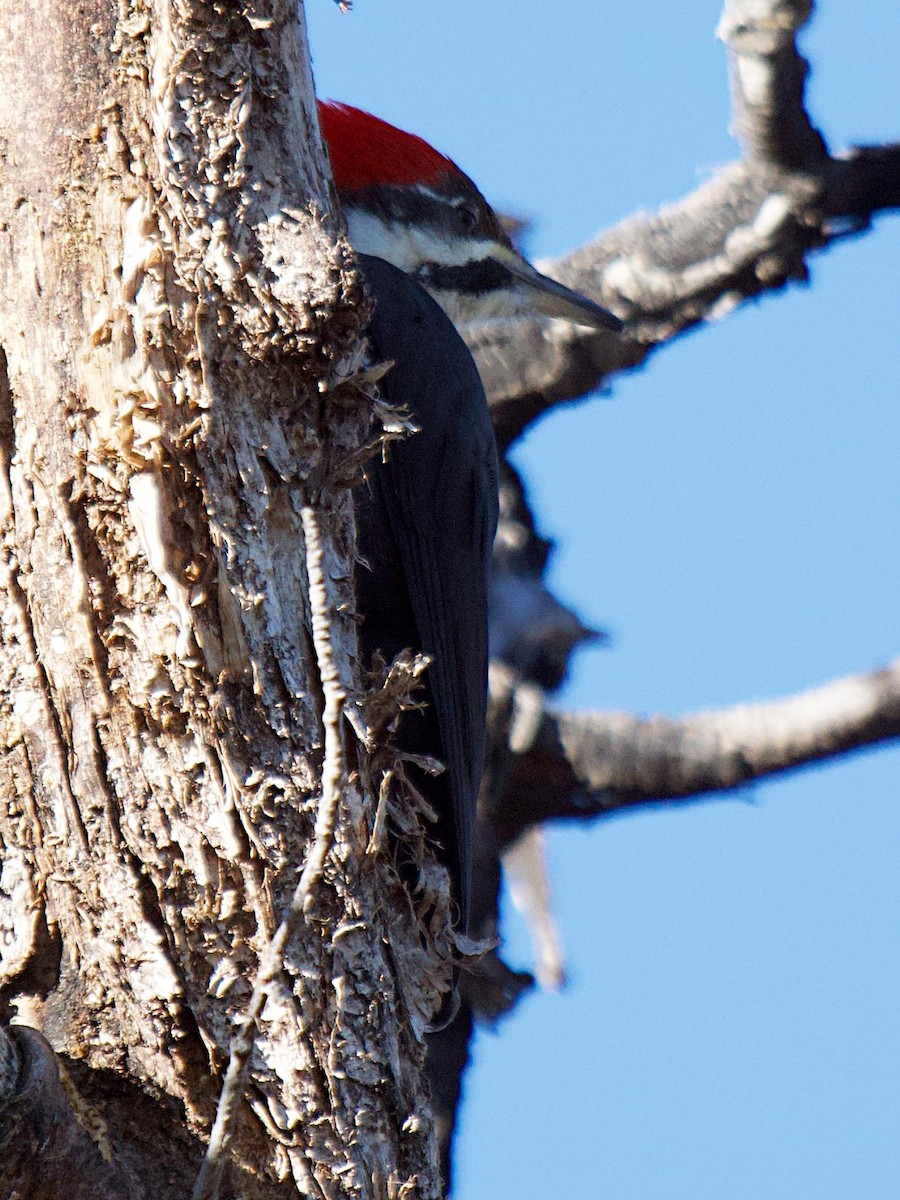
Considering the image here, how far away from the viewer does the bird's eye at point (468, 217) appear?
3.35 metres

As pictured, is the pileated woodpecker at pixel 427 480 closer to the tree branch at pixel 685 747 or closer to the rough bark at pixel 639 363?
the rough bark at pixel 639 363

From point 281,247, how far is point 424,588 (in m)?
0.98

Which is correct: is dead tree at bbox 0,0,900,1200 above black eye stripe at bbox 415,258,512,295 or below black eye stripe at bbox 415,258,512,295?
below

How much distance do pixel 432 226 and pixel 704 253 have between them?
4.48 feet

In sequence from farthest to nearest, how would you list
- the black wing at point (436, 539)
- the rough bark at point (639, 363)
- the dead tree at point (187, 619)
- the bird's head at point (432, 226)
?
the rough bark at point (639, 363) → the bird's head at point (432, 226) → the black wing at point (436, 539) → the dead tree at point (187, 619)

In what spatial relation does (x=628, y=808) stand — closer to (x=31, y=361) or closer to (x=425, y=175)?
(x=425, y=175)

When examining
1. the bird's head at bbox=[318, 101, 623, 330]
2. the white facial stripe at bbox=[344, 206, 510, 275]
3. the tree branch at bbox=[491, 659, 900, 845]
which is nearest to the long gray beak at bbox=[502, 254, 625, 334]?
the bird's head at bbox=[318, 101, 623, 330]

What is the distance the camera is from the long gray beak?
3.52m

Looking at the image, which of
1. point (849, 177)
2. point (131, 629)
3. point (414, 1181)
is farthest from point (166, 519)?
point (849, 177)

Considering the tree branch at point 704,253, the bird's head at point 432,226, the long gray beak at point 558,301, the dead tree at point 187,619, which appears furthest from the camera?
the tree branch at point 704,253

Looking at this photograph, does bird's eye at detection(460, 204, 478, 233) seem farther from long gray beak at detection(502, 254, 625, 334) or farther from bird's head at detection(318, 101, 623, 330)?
long gray beak at detection(502, 254, 625, 334)

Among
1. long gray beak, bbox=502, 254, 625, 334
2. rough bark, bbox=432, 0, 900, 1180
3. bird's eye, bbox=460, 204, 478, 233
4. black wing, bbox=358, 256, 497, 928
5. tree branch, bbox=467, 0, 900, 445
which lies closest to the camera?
black wing, bbox=358, 256, 497, 928

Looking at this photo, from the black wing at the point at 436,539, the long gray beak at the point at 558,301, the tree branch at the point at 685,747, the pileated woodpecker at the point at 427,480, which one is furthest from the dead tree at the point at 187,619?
the tree branch at the point at 685,747

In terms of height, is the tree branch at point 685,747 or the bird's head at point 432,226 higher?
the bird's head at point 432,226
